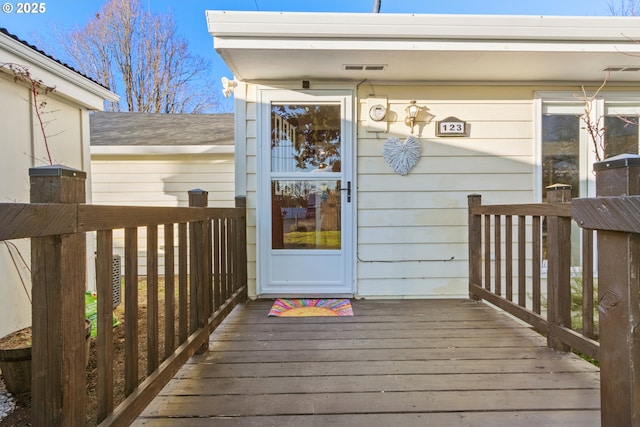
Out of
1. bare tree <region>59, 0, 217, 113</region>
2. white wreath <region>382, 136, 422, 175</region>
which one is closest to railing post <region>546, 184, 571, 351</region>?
white wreath <region>382, 136, 422, 175</region>

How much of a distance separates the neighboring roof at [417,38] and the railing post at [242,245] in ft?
3.84

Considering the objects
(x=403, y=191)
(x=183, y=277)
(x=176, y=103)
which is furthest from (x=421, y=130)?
(x=176, y=103)

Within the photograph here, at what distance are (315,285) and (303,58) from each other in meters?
1.96

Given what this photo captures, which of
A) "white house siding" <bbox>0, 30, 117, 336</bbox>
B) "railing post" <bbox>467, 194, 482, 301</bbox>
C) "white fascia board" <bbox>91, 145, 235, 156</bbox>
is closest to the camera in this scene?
"white house siding" <bbox>0, 30, 117, 336</bbox>

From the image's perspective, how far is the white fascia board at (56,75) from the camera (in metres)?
2.78

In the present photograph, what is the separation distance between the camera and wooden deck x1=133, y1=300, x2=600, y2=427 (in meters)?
1.49

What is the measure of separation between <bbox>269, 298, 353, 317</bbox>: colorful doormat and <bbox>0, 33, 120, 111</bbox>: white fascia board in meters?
2.84

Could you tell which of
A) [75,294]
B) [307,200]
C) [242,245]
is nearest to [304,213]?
[307,200]

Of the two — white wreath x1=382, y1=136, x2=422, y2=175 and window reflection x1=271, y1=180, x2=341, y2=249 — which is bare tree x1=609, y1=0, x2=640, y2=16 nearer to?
white wreath x1=382, y1=136, x2=422, y2=175

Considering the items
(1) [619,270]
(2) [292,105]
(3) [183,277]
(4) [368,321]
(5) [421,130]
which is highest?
(2) [292,105]

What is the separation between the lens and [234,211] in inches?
113

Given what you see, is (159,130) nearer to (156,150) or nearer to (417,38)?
(156,150)

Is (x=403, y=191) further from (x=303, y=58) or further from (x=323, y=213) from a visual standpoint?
(x=303, y=58)

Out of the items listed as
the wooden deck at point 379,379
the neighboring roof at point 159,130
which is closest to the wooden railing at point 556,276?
the wooden deck at point 379,379
